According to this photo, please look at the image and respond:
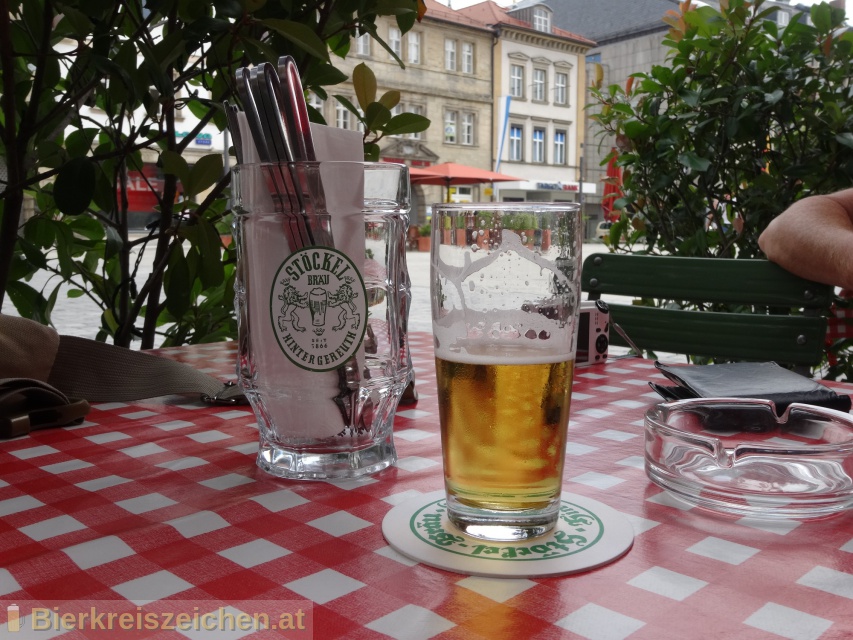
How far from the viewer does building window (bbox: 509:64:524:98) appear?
21.4 meters

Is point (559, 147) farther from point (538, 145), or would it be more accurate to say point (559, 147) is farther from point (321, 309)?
point (321, 309)

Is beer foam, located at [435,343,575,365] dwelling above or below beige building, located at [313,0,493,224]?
below

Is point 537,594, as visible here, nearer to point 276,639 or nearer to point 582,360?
point 276,639

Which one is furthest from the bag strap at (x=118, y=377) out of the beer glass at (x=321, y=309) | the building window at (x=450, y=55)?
the building window at (x=450, y=55)

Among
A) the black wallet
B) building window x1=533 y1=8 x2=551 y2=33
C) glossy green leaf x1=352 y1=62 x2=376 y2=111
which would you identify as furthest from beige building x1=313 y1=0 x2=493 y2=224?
the black wallet

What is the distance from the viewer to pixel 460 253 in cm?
40

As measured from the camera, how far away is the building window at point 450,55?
19.9 m

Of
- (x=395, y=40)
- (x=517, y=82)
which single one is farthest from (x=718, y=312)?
(x=517, y=82)

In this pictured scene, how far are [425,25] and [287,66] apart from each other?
19.9 meters

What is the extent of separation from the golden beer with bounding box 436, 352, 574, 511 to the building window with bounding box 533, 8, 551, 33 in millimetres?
22724

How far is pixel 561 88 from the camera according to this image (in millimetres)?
22172

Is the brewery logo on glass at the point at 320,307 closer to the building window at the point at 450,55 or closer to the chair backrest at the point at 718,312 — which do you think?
the chair backrest at the point at 718,312

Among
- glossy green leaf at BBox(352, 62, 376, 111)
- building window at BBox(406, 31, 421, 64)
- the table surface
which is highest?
building window at BBox(406, 31, 421, 64)

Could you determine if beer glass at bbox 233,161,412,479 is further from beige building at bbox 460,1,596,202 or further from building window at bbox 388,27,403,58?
beige building at bbox 460,1,596,202
